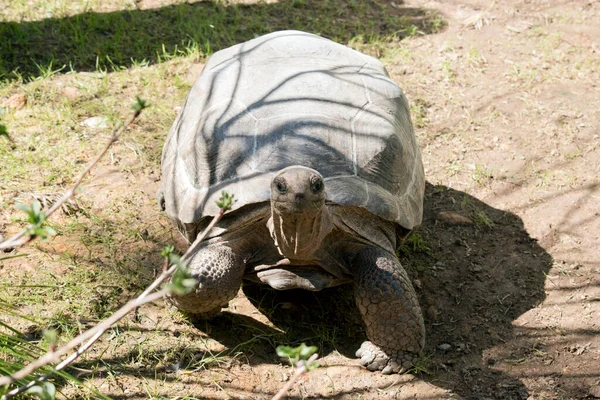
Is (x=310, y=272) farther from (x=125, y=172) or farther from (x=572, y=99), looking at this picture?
(x=572, y=99)

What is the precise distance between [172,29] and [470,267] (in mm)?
3345

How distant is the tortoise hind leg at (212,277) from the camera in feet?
10.3

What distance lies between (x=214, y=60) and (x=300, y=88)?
2.94 ft

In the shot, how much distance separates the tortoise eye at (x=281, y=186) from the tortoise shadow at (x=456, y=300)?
0.91m

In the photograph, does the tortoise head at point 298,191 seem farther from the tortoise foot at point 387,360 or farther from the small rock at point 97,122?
Answer: the small rock at point 97,122

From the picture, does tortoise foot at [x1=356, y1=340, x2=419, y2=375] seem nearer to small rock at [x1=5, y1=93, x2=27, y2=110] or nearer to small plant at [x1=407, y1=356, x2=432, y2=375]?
small plant at [x1=407, y1=356, x2=432, y2=375]

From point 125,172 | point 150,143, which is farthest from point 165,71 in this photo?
point 125,172

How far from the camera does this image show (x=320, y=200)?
9.38 feet

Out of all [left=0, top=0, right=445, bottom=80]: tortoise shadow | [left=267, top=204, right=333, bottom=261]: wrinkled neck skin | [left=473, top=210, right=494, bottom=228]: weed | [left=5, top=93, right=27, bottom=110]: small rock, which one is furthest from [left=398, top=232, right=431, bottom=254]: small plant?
[left=5, top=93, right=27, bottom=110]: small rock

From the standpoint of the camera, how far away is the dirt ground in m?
3.19

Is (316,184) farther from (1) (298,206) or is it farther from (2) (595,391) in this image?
(2) (595,391)

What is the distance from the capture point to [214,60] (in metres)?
4.20

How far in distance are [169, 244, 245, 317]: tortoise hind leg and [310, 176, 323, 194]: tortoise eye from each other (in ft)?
2.06

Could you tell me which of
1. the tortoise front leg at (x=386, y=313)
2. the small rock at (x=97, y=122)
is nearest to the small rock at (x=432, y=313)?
the tortoise front leg at (x=386, y=313)
